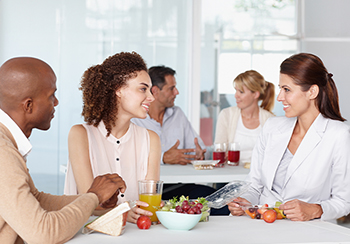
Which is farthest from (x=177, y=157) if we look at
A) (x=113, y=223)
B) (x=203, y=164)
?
(x=113, y=223)

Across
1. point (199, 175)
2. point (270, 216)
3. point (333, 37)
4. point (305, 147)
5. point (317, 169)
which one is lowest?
point (199, 175)

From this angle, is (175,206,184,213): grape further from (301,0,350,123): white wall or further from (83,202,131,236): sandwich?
(301,0,350,123): white wall

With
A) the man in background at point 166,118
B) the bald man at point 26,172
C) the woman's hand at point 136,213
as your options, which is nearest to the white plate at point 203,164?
the man in background at point 166,118

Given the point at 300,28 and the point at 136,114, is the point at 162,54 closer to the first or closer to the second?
the point at 300,28

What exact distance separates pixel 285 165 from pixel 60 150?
10.6ft

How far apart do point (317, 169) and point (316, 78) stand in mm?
492

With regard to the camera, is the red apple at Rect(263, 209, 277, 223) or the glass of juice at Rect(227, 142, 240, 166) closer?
the red apple at Rect(263, 209, 277, 223)

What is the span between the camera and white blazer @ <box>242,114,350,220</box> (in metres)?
2.15

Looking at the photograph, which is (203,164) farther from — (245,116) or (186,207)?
(186,207)

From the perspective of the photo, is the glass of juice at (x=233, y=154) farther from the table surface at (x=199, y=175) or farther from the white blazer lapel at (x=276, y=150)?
the white blazer lapel at (x=276, y=150)

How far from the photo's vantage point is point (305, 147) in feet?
7.26

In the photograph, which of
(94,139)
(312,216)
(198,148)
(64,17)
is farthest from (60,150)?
(312,216)

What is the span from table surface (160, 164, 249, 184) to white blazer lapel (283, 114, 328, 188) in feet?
2.45

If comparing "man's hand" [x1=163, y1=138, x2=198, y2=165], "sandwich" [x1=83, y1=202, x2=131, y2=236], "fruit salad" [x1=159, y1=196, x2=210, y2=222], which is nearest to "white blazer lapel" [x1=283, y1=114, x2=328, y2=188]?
"fruit salad" [x1=159, y1=196, x2=210, y2=222]
